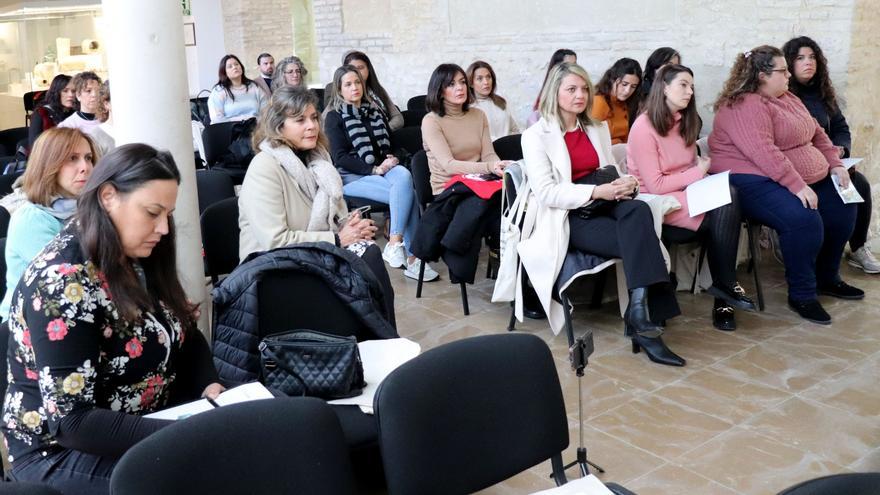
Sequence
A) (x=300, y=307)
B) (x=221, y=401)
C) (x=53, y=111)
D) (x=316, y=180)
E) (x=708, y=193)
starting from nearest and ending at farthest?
(x=221, y=401) → (x=300, y=307) → (x=316, y=180) → (x=708, y=193) → (x=53, y=111)

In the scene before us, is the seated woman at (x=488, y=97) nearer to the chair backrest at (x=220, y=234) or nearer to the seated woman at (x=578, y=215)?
the seated woman at (x=578, y=215)

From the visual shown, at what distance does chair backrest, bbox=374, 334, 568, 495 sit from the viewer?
223cm

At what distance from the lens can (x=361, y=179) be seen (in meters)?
6.25

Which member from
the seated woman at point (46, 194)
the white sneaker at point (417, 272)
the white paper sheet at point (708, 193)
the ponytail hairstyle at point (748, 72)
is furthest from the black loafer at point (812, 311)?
the seated woman at point (46, 194)

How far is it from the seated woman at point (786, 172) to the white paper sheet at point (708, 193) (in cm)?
34

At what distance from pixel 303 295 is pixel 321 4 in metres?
7.69

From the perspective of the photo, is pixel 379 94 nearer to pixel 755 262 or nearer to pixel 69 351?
pixel 755 262

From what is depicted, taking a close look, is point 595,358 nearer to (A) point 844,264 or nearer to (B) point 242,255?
(B) point 242,255

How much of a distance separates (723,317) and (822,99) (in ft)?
5.87

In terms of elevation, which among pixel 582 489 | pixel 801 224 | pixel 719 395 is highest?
pixel 801 224

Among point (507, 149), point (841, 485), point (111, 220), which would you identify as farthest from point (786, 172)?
point (111, 220)

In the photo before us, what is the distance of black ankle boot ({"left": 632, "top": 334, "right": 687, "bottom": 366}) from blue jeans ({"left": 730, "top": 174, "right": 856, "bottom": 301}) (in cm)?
109

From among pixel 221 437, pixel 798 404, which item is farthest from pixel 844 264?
pixel 221 437

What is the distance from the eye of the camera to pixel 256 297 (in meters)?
3.12
